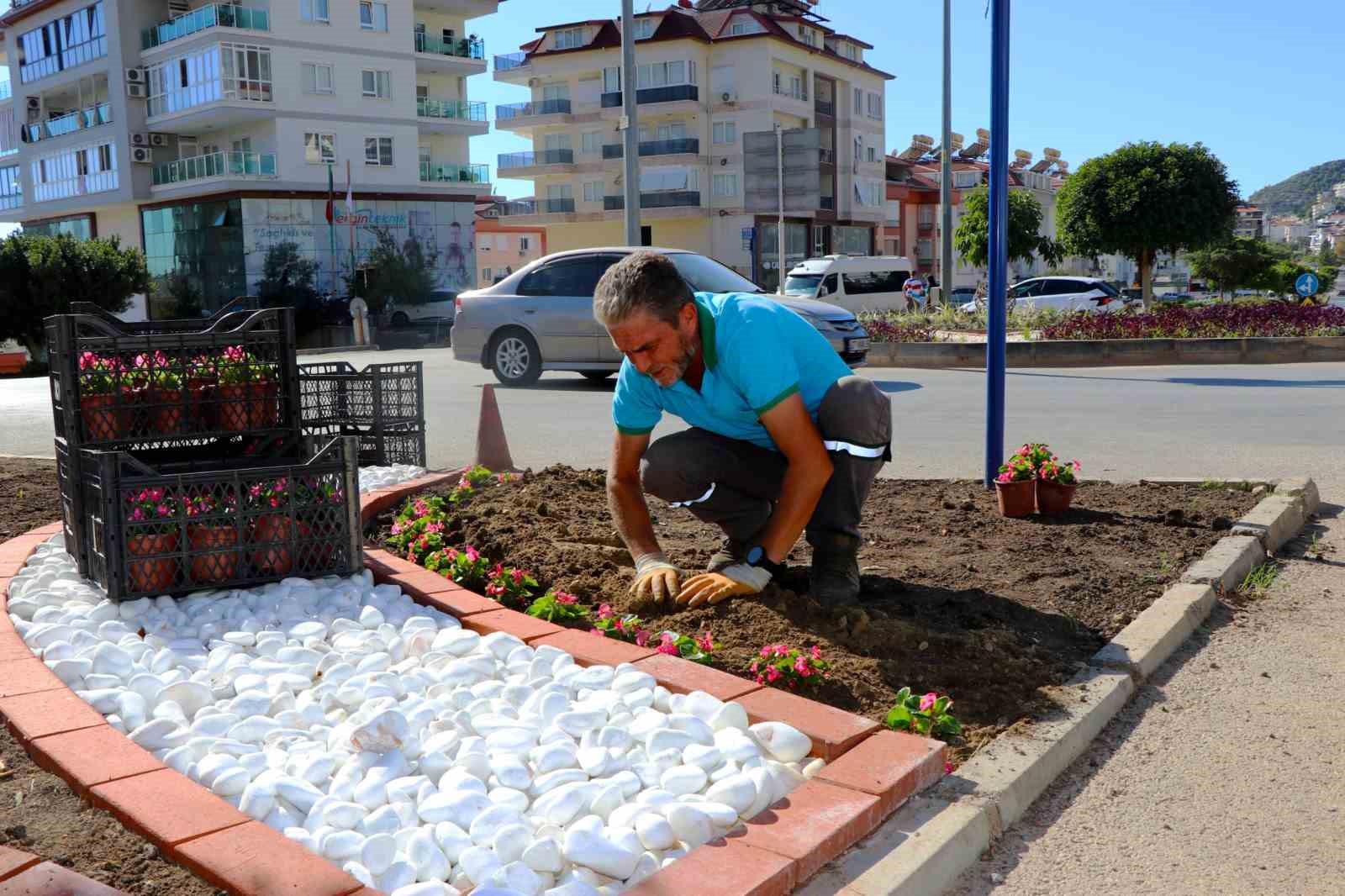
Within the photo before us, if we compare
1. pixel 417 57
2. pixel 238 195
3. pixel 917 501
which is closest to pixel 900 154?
pixel 417 57

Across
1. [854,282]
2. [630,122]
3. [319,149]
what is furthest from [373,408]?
[319,149]

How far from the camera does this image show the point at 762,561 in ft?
13.4

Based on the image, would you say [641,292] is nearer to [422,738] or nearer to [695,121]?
[422,738]

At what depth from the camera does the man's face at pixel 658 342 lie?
3.83 metres

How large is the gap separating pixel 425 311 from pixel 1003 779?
51.4 metres

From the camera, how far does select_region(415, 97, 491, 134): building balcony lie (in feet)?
179

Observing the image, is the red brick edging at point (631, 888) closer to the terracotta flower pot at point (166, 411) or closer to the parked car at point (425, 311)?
the terracotta flower pot at point (166, 411)

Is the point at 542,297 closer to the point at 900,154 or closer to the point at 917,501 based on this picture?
the point at 917,501

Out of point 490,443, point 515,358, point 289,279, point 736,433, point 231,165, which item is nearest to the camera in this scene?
point 736,433

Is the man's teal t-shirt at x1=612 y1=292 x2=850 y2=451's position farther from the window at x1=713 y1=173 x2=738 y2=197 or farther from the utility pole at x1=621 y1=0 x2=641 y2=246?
the window at x1=713 y1=173 x2=738 y2=197

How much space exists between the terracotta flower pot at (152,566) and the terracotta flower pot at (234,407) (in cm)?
75

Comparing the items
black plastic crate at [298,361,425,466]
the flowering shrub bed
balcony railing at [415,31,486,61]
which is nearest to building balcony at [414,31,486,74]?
balcony railing at [415,31,486,61]

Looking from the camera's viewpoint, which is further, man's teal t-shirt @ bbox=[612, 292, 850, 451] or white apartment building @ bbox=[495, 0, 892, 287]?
white apartment building @ bbox=[495, 0, 892, 287]

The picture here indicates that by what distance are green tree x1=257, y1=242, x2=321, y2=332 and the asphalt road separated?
32.8 metres
